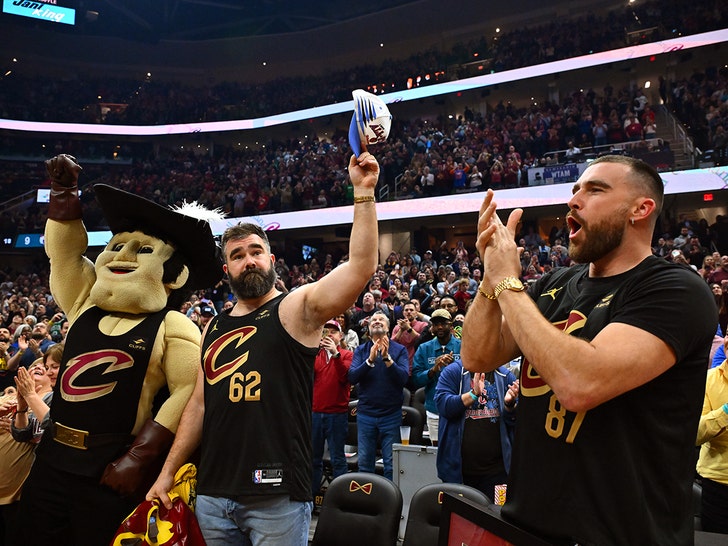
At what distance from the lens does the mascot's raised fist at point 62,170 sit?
9.61 ft

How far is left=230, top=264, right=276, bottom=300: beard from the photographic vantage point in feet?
8.27

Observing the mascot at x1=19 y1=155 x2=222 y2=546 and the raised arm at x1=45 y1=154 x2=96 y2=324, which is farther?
the raised arm at x1=45 y1=154 x2=96 y2=324

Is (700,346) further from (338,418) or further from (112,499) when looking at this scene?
(338,418)

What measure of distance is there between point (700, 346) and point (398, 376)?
411 centimetres

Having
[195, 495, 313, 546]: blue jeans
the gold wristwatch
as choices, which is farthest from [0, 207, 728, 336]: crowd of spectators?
the gold wristwatch

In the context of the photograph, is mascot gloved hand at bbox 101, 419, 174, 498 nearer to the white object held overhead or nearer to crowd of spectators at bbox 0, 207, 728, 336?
the white object held overhead

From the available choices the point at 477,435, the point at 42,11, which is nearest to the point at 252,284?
the point at 477,435

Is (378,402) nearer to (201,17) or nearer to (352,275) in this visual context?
(352,275)

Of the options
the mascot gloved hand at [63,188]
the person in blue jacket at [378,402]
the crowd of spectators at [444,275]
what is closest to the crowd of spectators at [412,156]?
the crowd of spectators at [444,275]

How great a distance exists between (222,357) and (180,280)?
2.77ft

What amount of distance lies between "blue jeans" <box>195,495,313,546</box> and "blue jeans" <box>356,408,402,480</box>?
10.6ft

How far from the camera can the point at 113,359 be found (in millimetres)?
2660

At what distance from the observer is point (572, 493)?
138 cm

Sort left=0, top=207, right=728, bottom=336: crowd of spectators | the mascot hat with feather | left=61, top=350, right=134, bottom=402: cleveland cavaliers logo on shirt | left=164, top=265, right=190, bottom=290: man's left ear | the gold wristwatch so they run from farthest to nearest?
left=0, top=207, right=728, bottom=336: crowd of spectators < left=164, top=265, right=190, bottom=290: man's left ear < the mascot hat with feather < left=61, top=350, right=134, bottom=402: cleveland cavaliers logo on shirt < the gold wristwatch
